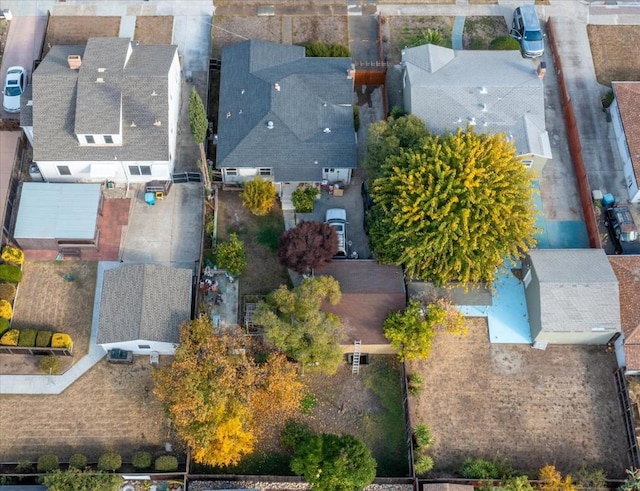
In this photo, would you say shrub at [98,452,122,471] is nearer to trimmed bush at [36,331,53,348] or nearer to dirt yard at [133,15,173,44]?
trimmed bush at [36,331,53,348]

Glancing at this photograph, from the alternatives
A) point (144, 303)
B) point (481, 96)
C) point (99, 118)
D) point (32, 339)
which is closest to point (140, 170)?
point (99, 118)

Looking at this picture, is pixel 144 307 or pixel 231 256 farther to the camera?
pixel 231 256

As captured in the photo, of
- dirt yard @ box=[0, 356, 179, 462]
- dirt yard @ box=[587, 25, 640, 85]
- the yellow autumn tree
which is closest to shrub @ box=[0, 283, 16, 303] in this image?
dirt yard @ box=[0, 356, 179, 462]

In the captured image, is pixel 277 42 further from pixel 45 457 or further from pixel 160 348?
pixel 45 457

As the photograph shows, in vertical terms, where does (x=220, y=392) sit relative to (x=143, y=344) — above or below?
below

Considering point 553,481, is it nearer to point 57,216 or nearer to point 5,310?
point 5,310
